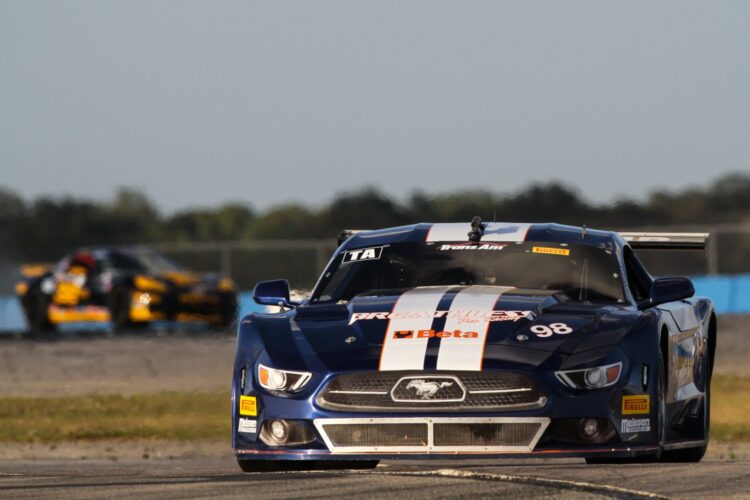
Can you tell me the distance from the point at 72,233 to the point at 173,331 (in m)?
25.4

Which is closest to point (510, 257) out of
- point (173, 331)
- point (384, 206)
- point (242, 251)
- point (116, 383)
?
point (116, 383)

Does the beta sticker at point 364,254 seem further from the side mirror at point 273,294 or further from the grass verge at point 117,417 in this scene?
the grass verge at point 117,417

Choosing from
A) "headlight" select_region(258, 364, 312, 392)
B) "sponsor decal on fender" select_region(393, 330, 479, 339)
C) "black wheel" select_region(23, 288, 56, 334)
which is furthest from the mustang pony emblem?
"black wheel" select_region(23, 288, 56, 334)

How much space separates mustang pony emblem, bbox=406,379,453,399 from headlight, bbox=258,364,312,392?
496 mm

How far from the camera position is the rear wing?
1068 centimetres

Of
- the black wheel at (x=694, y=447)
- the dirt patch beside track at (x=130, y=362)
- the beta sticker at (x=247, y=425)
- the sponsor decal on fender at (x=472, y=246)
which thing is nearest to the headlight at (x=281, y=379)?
the beta sticker at (x=247, y=425)

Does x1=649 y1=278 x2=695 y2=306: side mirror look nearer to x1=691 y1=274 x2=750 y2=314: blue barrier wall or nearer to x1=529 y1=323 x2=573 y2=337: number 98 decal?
x1=529 y1=323 x2=573 y2=337: number 98 decal

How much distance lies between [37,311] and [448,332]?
21.7m

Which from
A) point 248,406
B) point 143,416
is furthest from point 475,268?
point 143,416

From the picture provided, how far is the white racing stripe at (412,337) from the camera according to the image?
759 cm

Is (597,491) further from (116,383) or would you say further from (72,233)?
(72,233)

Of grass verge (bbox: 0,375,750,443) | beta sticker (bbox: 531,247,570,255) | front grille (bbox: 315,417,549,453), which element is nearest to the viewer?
front grille (bbox: 315,417,549,453)

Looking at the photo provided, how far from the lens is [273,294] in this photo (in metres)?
8.96

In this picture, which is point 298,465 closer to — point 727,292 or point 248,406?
point 248,406
